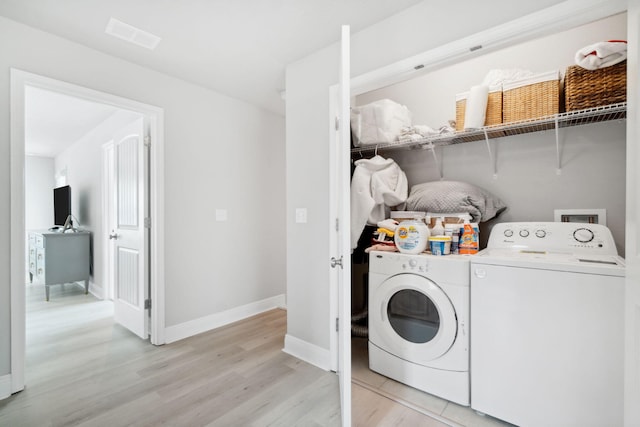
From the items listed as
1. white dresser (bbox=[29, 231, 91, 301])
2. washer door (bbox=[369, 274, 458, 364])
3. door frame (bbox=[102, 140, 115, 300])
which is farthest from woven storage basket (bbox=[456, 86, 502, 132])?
white dresser (bbox=[29, 231, 91, 301])

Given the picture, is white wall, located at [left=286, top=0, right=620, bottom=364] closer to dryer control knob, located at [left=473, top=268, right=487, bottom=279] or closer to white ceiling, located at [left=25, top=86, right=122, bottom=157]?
dryer control knob, located at [left=473, top=268, right=487, bottom=279]

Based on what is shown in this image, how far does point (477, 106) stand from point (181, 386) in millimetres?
2647

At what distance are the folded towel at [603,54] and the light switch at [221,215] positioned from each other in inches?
114

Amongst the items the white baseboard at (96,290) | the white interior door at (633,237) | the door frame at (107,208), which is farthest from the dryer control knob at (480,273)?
the white baseboard at (96,290)

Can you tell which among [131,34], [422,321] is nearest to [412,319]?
[422,321]

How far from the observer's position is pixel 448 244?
181cm

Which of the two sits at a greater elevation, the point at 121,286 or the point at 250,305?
the point at 121,286

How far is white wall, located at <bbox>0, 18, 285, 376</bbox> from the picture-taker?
6.09 ft

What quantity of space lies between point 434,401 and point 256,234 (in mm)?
2314

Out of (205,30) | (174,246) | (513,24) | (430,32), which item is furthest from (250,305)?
(513,24)

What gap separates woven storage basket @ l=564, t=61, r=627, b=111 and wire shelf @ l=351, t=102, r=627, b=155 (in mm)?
42

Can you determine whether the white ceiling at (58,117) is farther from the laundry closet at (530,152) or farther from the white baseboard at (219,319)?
the laundry closet at (530,152)

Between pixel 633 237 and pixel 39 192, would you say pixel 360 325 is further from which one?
pixel 39 192

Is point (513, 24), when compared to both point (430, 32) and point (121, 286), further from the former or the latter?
point (121, 286)
